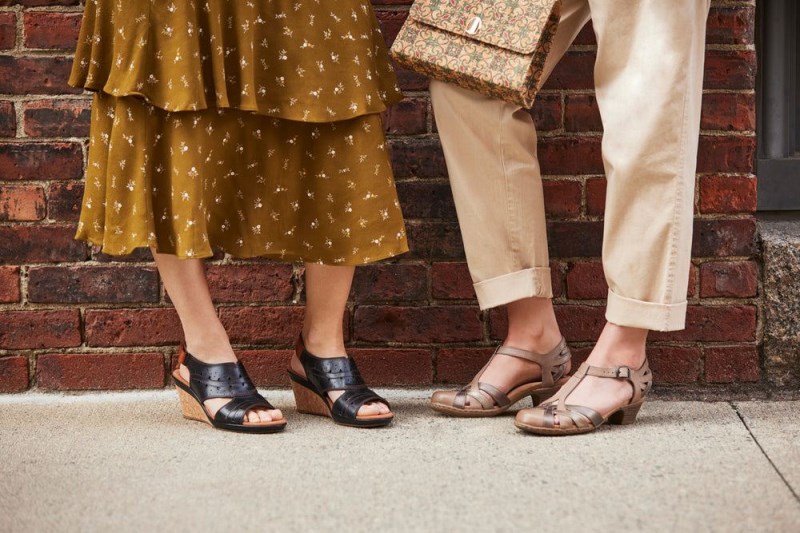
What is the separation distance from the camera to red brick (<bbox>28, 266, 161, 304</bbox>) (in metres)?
2.11

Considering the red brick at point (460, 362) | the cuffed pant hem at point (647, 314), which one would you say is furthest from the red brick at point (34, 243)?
the cuffed pant hem at point (647, 314)

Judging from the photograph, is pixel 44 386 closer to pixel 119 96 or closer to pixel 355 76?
pixel 119 96

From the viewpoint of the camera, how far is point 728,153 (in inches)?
80.7

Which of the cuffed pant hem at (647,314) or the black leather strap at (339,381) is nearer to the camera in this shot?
the cuffed pant hem at (647,314)

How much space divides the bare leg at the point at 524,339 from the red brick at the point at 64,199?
101 centimetres

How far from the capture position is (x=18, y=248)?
210 centimetres

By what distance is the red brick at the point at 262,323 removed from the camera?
6.99ft

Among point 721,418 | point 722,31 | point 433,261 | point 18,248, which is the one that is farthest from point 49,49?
point 721,418

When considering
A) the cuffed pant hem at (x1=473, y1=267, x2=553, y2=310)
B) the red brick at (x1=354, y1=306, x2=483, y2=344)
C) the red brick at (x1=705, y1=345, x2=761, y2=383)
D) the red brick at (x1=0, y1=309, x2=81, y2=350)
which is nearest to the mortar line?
the red brick at (x1=705, y1=345, x2=761, y2=383)

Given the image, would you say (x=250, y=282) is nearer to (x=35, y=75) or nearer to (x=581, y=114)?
(x=35, y=75)

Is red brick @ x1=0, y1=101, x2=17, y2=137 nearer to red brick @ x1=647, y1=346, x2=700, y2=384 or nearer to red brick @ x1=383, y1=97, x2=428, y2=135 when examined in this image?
red brick @ x1=383, y1=97, x2=428, y2=135

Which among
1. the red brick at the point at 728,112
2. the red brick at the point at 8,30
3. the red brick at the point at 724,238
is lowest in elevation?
the red brick at the point at 724,238

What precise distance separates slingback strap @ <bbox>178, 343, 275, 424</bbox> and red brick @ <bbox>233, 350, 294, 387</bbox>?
12.0 inches

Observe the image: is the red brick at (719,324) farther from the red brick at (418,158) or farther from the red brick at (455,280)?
the red brick at (418,158)
